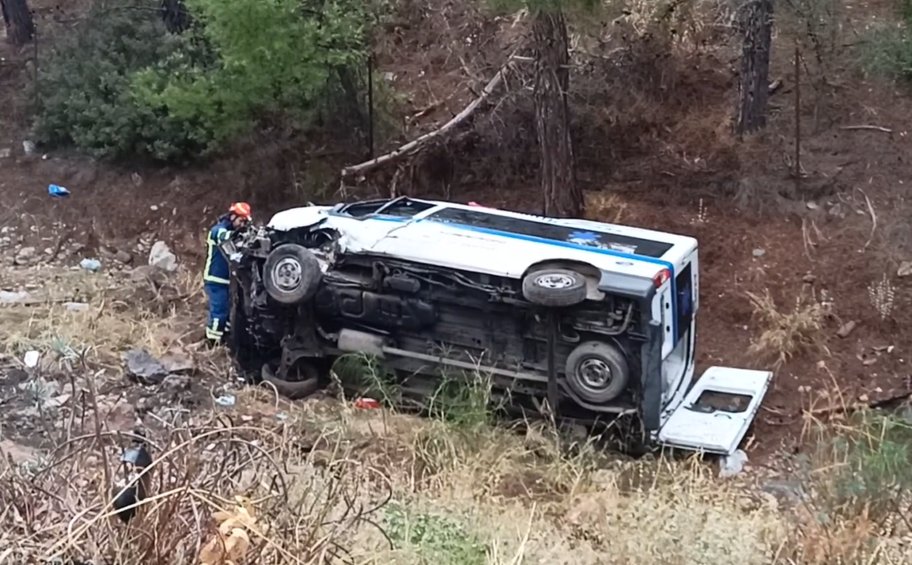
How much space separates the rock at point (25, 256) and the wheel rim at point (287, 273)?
4.80 metres

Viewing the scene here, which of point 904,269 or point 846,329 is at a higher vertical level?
point 904,269

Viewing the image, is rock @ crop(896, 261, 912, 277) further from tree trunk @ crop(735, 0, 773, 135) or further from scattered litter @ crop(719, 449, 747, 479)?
scattered litter @ crop(719, 449, 747, 479)

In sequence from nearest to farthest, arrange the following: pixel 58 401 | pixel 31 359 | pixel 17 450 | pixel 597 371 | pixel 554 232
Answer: pixel 17 450, pixel 597 371, pixel 58 401, pixel 554 232, pixel 31 359

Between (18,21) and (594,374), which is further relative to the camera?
(18,21)

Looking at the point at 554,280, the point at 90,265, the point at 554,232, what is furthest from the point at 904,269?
the point at 90,265

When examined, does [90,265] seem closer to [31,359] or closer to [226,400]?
[31,359]

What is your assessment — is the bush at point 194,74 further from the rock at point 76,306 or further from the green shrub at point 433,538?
the green shrub at point 433,538

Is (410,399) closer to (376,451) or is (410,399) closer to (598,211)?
(376,451)

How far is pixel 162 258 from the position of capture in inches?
430

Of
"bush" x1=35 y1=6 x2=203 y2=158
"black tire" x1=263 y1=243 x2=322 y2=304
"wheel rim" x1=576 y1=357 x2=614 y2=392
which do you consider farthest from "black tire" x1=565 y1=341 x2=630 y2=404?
"bush" x1=35 y1=6 x2=203 y2=158

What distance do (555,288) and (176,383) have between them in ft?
8.98

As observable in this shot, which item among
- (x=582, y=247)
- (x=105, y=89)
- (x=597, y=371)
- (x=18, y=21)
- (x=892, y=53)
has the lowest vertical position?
(x=597, y=371)

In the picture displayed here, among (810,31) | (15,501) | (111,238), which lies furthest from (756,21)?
(15,501)

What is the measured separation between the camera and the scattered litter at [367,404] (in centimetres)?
728
